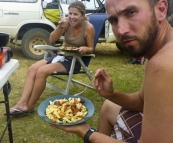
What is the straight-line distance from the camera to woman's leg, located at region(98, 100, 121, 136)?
6.32ft

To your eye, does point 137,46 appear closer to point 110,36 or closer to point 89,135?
point 89,135

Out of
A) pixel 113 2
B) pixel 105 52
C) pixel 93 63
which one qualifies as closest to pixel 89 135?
pixel 113 2

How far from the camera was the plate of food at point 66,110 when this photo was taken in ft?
5.72

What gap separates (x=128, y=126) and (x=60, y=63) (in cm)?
186

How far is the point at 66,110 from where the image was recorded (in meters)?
1.96

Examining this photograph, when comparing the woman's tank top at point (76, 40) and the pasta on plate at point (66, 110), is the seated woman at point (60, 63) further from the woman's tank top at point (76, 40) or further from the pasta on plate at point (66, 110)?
the pasta on plate at point (66, 110)

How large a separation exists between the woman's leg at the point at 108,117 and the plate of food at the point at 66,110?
0.12 m

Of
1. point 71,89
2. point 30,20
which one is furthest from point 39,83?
point 30,20

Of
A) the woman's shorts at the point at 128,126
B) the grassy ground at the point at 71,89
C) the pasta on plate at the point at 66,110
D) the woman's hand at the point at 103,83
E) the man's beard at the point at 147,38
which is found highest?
the man's beard at the point at 147,38

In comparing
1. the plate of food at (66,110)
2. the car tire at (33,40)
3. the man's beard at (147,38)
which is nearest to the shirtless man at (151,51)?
the man's beard at (147,38)

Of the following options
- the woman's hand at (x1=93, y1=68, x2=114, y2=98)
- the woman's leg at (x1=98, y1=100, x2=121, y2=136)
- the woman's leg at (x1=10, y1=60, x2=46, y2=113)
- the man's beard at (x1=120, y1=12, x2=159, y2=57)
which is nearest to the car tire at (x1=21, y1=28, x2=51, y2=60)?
the woman's leg at (x1=10, y1=60, x2=46, y2=113)

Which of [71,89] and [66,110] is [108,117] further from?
[71,89]

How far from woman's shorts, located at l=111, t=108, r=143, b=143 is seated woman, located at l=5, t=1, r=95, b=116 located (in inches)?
63.6

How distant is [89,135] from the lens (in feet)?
5.21
